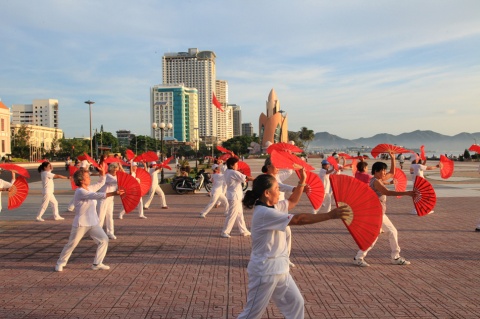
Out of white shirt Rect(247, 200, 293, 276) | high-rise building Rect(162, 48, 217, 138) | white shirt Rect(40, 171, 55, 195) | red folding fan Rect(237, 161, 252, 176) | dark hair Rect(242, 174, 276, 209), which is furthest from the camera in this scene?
high-rise building Rect(162, 48, 217, 138)

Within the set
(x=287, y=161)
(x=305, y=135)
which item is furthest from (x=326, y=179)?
(x=305, y=135)

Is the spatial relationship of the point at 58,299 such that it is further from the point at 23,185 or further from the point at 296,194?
the point at 23,185

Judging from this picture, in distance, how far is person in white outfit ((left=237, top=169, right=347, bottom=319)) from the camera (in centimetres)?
349

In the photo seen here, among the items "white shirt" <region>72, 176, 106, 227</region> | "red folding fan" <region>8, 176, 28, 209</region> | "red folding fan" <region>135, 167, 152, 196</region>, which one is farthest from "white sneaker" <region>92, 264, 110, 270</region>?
"red folding fan" <region>135, 167, 152, 196</region>

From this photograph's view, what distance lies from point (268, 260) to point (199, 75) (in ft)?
561

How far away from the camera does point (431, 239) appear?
8.65m

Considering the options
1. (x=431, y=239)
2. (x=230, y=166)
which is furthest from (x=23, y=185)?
(x=431, y=239)

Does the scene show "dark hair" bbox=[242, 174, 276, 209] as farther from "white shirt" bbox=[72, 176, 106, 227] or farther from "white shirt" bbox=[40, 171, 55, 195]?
"white shirt" bbox=[40, 171, 55, 195]

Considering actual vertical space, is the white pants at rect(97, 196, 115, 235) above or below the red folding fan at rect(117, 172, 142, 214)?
below

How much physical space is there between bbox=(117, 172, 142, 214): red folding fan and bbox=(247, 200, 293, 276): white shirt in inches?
146

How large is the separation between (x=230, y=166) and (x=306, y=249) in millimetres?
2228

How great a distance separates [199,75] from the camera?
170 meters

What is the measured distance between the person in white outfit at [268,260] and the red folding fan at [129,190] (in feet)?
12.0

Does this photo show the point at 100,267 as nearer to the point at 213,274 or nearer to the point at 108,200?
the point at 213,274
